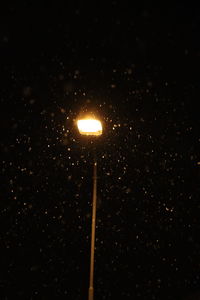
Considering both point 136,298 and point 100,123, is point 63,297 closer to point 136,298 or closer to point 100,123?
point 136,298

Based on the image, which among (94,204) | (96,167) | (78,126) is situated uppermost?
(78,126)

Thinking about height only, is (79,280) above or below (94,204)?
below

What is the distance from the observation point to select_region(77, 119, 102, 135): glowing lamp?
770 centimetres

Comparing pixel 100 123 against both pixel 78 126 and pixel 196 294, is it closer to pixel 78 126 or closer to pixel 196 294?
pixel 78 126

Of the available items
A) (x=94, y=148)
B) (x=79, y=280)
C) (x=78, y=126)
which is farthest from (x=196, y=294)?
(x=79, y=280)

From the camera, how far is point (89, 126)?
7727 millimetres

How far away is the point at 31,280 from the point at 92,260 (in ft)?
57.3

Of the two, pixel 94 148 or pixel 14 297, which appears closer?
pixel 94 148

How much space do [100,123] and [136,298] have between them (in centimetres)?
1728

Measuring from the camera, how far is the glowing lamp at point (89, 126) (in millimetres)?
7699

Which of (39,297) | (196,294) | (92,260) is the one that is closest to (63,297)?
(39,297)

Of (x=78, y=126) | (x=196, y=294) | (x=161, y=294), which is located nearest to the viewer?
(x=78, y=126)

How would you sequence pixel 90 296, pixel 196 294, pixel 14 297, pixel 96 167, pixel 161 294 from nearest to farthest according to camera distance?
pixel 90 296 → pixel 96 167 → pixel 196 294 → pixel 161 294 → pixel 14 297

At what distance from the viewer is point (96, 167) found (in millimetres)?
8383
